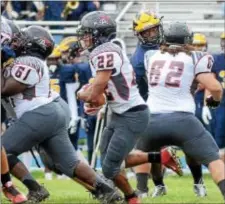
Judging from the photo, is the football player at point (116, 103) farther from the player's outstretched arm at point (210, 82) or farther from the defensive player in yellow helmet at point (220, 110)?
the defensive player in yellow helmet at point (220, 110)

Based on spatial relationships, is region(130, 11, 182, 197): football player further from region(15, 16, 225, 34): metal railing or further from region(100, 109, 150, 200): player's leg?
region(15, 16, 225, 34): metal railing

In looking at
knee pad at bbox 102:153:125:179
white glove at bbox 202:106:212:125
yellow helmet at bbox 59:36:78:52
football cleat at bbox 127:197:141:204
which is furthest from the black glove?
yellow helmet at bbox 59:36:78:52

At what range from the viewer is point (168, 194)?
927 centimetres

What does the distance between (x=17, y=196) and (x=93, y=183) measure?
667 millimetres

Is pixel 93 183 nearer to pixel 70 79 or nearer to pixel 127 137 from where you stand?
pixel 127 137

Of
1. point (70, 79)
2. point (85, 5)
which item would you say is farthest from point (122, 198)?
point (85, 5)

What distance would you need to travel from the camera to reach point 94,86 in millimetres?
7520

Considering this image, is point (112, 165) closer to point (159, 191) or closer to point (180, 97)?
point (180, 97)

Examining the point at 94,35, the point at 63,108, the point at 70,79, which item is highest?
the point at 94,35

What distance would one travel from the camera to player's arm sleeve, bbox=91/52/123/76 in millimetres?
7488

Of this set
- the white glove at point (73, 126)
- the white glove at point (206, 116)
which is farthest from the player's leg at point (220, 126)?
the white glove at point (73, 126)

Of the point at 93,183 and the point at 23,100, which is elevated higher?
the point at 23,100

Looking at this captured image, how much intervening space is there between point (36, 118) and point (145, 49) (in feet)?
8.35

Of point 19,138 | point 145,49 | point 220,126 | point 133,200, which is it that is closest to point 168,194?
point 133,200
